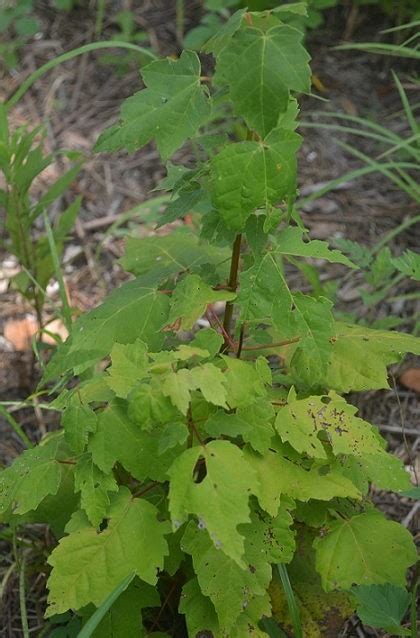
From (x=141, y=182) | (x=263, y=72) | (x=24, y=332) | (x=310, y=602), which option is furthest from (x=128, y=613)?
(x=141, y=182)

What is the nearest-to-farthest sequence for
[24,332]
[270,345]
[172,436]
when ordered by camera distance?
[172,436] → [270,345] → [24,332]

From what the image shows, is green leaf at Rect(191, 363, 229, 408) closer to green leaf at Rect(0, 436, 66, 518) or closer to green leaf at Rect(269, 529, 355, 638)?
green leaf at Rect(0, 436, 66, 518)

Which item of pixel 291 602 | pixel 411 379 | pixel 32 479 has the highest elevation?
pixel 32 479

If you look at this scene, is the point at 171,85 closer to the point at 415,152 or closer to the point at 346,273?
the point at 415,152

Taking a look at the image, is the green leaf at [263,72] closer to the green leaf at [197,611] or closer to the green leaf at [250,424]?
the green leaf at [250,424]

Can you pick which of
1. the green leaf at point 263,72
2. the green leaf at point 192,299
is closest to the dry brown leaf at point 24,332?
the green leaf at point 192,299

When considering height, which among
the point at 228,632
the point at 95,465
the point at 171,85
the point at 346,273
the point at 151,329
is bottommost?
the point at 346,273

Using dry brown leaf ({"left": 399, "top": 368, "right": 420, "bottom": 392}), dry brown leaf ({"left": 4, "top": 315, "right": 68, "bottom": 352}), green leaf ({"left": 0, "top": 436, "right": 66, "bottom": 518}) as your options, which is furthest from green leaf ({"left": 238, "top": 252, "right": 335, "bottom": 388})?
dry brown leaf ({"left": 4, "top": 315, "right": 68, "bottom": 352})

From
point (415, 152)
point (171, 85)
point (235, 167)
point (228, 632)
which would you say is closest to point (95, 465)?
point (228, 632)

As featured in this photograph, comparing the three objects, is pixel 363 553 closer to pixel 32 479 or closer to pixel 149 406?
pixel 149 406
